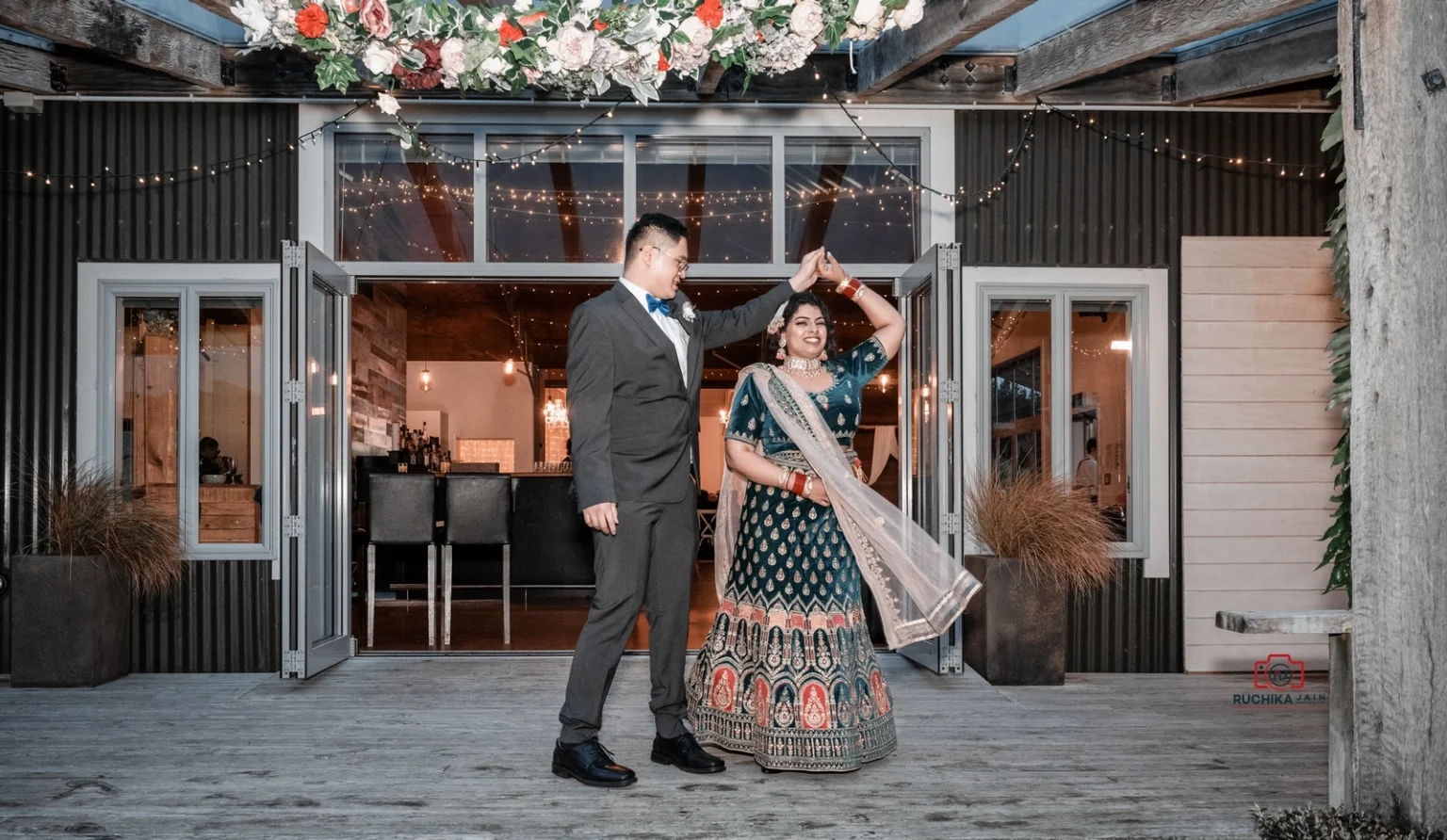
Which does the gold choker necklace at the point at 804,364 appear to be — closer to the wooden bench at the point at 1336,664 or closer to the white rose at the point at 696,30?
the white rose at the point at 696,30

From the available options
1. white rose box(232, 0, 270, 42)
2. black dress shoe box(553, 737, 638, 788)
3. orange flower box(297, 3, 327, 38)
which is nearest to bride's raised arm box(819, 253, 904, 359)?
black dress shoe box(553, 737, 638, 788)

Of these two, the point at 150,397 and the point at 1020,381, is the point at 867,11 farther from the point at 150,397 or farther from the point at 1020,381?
the point at 150,397

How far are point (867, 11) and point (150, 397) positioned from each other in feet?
14.4

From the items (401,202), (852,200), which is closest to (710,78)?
(852,200)

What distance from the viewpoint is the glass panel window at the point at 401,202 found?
589cm

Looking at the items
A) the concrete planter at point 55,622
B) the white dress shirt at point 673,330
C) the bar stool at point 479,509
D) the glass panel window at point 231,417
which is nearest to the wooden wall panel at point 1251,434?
the white dress shirt at point 673,330

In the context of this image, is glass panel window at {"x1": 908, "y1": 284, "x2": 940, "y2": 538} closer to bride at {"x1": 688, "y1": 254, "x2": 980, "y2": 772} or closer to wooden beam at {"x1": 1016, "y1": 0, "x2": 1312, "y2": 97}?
wooden beam at {"x1": 1016, "y1": 0, "x2": 1312, "y2": 97}

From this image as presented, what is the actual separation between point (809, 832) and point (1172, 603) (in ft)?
11.7

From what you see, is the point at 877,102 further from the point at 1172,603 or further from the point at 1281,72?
the point at 1172,603

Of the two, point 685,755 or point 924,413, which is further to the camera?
point 924,413

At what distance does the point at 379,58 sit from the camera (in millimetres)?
3273

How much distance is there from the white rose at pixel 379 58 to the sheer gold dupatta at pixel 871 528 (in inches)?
57.1

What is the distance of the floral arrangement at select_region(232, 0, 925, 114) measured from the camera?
10.5 ft

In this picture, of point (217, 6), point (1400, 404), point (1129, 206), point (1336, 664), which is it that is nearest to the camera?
point (1400, 404)
